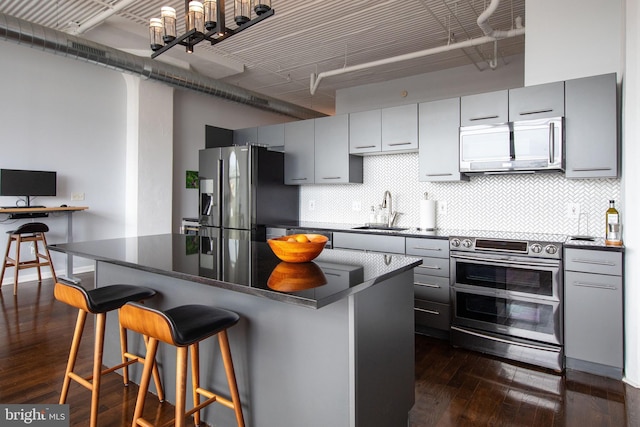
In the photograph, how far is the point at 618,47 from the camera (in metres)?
3.00

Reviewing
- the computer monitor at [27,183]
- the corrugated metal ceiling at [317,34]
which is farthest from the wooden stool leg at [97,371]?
the computer monitor at [27,183]

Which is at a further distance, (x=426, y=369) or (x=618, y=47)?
(x=618, y=47)

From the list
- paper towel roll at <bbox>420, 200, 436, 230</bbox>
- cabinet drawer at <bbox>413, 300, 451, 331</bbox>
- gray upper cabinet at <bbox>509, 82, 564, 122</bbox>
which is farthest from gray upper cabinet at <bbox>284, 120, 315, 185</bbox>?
gray upper cabinet at <bbox>509, 82, 564, 122</bbox>

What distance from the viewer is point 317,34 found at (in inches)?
191

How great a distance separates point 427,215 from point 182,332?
296 cm

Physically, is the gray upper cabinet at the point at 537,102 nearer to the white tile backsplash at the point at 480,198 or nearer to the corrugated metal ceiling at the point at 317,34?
the white tile backsplash at the point at 480,198

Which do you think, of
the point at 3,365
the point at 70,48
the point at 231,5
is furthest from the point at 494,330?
the point at 70,48

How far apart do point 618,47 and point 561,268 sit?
1.84 meters

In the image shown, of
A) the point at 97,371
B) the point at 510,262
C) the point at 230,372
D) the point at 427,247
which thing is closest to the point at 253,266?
the point at 230,372

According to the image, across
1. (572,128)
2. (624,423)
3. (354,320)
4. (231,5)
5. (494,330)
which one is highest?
(231,5)

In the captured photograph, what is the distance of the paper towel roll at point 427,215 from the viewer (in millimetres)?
3938

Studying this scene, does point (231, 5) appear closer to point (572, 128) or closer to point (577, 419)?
point (572, 128)

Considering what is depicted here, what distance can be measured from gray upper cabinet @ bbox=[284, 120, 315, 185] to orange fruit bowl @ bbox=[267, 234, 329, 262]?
284 centimetres

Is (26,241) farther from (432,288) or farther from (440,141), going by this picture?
(440,141)
